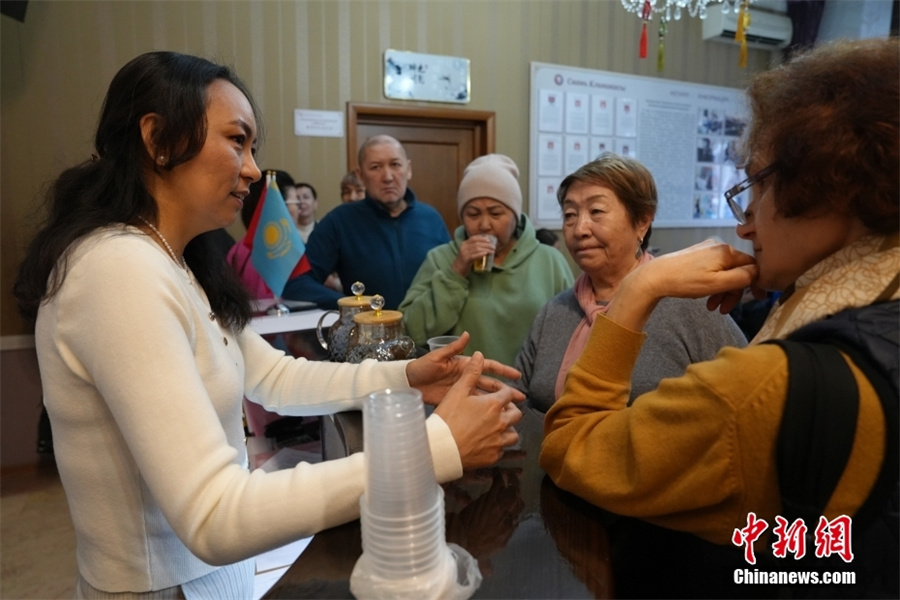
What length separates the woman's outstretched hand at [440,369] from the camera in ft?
3.67

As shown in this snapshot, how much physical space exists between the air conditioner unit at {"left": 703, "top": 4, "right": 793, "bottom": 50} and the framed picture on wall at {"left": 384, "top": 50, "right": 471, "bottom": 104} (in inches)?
89.9

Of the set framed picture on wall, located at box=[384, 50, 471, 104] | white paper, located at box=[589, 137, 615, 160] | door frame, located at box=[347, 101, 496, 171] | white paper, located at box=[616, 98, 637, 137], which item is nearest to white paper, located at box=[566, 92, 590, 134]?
white paper, located at box=[589, 137, 615, 160]

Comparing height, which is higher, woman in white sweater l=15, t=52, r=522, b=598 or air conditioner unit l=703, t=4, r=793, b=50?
air conditioner unit l=703, t=4, r=793, b=50

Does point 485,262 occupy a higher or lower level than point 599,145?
lower

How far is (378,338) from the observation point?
134 centimetres

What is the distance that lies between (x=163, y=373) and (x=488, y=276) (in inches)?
60.1

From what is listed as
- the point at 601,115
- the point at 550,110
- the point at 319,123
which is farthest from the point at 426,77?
the point at 601,115

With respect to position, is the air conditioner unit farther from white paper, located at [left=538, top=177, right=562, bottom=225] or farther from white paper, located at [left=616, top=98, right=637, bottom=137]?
white paper, located at [left=538, top=177, right=562, bottom=225]

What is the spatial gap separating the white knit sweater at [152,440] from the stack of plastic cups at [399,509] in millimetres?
133

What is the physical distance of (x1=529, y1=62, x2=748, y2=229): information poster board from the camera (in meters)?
4.25

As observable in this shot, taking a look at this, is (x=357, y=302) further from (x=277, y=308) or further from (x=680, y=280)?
(x=277, y=308)

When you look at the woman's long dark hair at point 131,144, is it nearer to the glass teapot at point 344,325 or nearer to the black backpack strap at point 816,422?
the glass teapot at point 344,325

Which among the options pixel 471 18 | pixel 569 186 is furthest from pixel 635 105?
pixel 569 186

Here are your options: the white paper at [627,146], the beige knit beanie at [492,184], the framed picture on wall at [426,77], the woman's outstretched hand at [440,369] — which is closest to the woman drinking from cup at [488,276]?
the beige knit beanie at [492,184]
